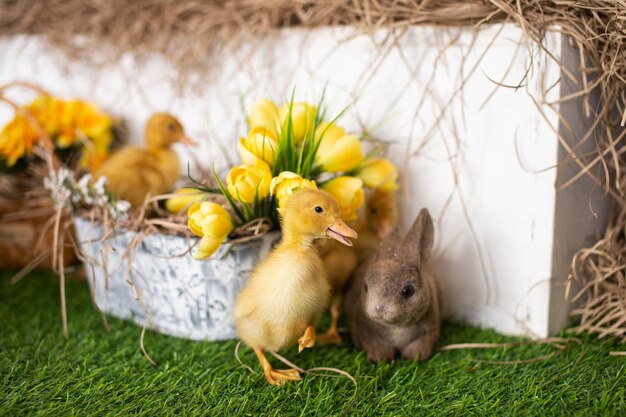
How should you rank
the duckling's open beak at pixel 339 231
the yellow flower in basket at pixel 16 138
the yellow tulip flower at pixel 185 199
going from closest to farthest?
the duckling's open beak at pixel 339 231 → the yellow tulip flower at pixel 185 199 → the yellow flower in basket at pixel 16 138

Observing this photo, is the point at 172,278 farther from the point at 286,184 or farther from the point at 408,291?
the point at 408,291

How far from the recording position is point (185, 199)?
118cm

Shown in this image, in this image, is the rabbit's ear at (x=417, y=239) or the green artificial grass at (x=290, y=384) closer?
the green artificial grass at (x=290, y=384)

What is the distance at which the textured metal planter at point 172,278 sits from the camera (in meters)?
1.13

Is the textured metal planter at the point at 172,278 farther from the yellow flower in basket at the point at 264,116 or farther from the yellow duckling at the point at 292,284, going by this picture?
the yellow flower in basket at the point at 264,116

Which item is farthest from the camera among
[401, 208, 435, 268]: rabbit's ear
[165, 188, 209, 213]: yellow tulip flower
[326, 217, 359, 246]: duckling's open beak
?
[165, 188, 209, 213]: yellow tulip flower

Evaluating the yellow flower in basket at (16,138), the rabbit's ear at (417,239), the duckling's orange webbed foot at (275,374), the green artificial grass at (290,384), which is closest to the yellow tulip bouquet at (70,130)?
the yellow flower in basket at (16,138)

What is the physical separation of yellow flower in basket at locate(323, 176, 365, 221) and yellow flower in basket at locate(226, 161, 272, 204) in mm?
130

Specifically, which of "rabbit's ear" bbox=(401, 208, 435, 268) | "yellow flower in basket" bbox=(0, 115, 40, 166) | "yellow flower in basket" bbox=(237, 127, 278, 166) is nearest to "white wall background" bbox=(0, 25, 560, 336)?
"rabbit's ear" bbox=(401, 208, 435, 268)

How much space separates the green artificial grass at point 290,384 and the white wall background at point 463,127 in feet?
0.40

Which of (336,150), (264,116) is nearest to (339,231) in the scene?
(336,150)

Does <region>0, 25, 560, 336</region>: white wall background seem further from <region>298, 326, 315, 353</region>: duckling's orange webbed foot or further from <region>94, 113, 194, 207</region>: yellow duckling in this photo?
<region>298, 326, 315, 353</region>: duckling's orange webbed foot

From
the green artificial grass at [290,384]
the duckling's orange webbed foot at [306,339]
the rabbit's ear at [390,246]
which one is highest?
the rabbit's ear at [390,246]

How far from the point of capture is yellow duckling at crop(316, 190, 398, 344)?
1.18 meters
